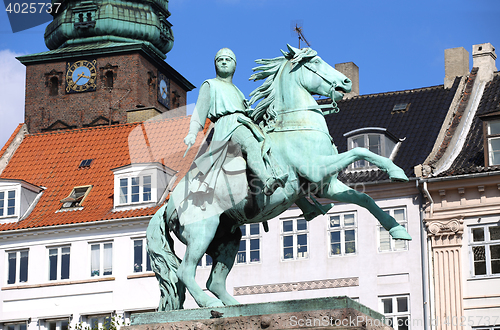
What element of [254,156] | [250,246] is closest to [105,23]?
[250,246]

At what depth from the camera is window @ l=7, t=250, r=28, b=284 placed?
35688 millimetres

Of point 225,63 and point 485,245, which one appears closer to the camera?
point 225,63

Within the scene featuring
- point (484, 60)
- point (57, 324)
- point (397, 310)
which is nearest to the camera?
point (397, 310)

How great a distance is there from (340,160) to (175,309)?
265cm

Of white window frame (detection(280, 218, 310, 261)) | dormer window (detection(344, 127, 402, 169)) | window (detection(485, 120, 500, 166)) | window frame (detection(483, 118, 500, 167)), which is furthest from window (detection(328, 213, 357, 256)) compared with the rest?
window (detection(485, 120, 500, 166))

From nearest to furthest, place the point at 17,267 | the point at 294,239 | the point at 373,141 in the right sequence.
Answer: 1. the point at 294,239
2. the point at 373,141
3. the point at 17,267

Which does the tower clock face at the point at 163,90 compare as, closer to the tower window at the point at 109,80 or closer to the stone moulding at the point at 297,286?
the tower window at the point at 109,80

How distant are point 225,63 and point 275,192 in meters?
1.96

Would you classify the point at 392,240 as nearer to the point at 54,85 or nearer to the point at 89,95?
the point at 89,95

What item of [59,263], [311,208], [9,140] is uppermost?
[9,140]

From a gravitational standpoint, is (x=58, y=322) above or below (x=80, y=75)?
below

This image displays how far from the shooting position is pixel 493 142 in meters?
31.2

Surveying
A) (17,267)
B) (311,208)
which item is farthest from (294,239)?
(311,208)

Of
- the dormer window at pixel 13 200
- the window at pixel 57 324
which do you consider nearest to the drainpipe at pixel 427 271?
the window at pixel 57 324
